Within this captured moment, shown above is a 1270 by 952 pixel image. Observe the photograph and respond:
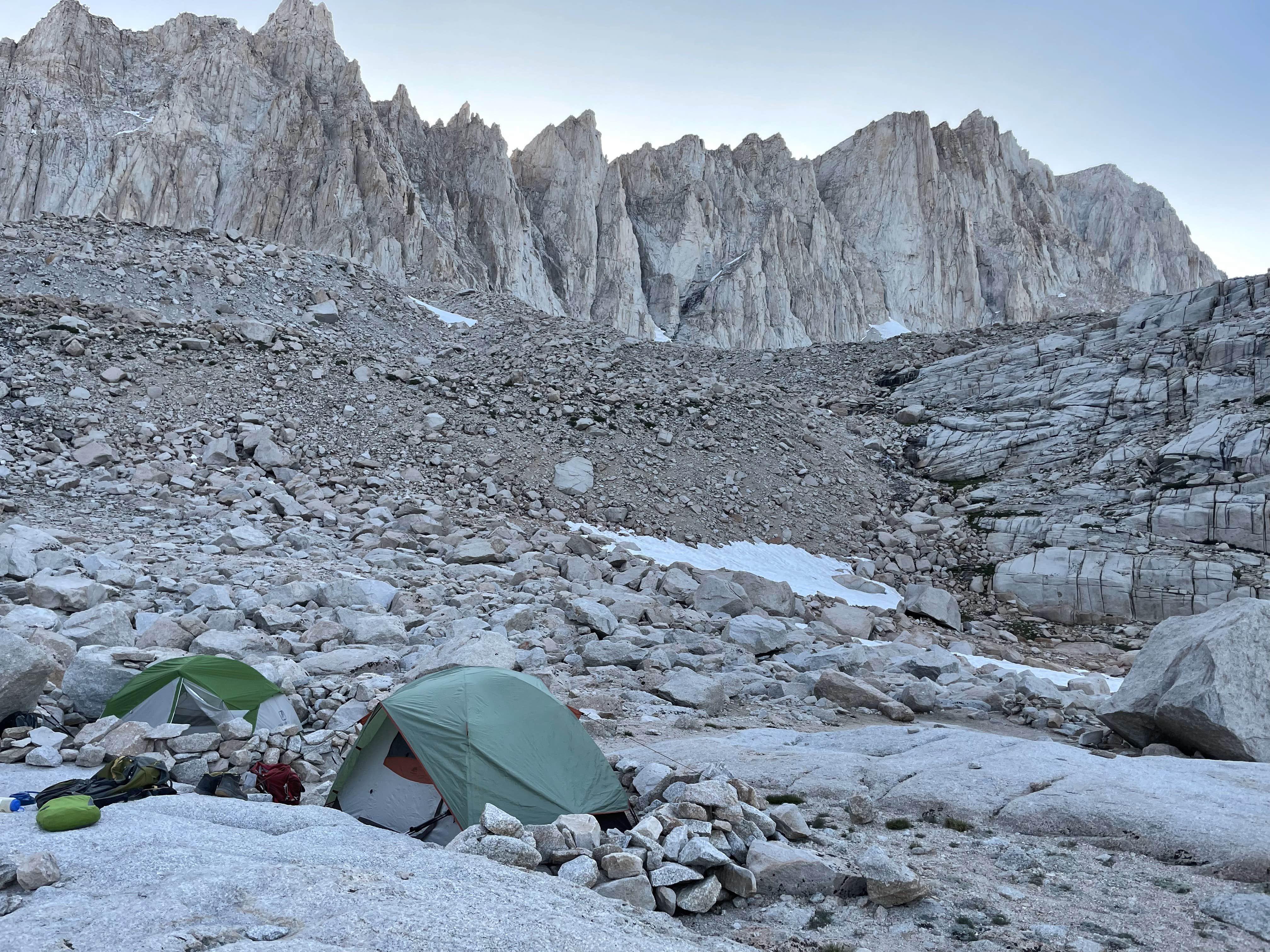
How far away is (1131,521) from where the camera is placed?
76.3 feet

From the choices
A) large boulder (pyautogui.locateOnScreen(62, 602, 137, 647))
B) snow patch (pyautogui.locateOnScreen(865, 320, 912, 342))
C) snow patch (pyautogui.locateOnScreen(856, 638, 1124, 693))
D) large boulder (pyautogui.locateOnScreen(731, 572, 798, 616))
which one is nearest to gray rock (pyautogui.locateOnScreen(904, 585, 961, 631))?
snow patch (pyautogui.locateOnScreen(856, 638, 1124, 693))

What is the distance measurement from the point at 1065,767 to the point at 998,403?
26.2 meters

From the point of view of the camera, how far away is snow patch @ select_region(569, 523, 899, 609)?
72.6 ft

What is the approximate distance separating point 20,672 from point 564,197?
8570 centimetres

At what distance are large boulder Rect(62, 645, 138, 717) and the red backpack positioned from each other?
294 centimetres

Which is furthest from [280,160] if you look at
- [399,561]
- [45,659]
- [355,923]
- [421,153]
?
[355,923]

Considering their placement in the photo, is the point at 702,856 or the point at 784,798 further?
the point at 784,798

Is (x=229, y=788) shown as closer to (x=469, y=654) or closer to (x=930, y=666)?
(x=469, y=654)

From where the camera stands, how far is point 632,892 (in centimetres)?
632

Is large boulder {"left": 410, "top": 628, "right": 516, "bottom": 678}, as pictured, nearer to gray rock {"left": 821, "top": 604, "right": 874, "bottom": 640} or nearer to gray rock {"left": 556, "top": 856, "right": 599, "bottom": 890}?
gray rock {"left": 556, "top": 856, "right": 599, "bottom": 890}

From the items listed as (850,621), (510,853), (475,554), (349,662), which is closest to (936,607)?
(850,621)

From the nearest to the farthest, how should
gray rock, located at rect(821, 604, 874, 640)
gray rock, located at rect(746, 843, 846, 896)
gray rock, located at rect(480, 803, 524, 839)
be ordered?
gray rock, located at rect(746, 843, 846, 896), gray rock, located at rect(480, 803, 524, 839), gray rock, located at rect(821, 604, 874, 640)

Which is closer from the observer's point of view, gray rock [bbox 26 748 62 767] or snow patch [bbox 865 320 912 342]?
gray rock [bbox 26 748 62 767]

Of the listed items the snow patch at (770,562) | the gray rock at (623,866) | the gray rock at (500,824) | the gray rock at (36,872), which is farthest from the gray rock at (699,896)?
the snow patch at (770,562)
